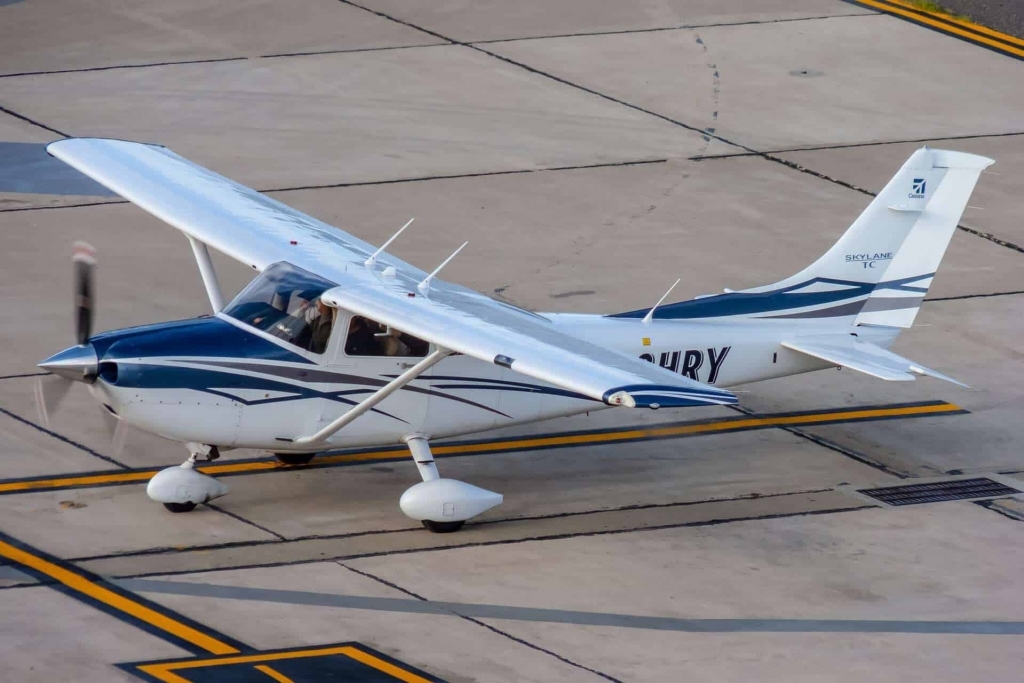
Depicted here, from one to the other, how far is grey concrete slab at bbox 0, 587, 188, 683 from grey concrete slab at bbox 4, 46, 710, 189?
403 inches

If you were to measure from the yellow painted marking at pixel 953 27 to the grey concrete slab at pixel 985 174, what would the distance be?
16.0 feet

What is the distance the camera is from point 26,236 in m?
20.2

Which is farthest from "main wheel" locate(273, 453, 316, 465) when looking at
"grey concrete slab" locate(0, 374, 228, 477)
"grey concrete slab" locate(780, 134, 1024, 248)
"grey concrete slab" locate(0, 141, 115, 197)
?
"grey concrete slab" locate(780, 134, 1024, 248)

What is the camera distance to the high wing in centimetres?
1211

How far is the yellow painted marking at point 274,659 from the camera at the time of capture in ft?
37.7

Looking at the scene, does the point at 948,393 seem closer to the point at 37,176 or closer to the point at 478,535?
the point at 478,535

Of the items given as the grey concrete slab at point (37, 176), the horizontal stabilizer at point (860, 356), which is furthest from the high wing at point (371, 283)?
the grey concrete slab at point (37, 176)

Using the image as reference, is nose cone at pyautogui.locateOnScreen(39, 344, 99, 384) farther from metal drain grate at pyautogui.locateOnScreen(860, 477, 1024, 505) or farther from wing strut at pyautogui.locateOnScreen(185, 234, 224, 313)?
metal drain grate at pyautogui.locateOnScreen(860, 477, 1024, 505)

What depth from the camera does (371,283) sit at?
13945mm

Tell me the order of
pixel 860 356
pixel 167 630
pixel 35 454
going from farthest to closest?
pixel 860 356 → pixel 35 454 → pixel 167 630

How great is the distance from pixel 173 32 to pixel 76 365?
53.4ft

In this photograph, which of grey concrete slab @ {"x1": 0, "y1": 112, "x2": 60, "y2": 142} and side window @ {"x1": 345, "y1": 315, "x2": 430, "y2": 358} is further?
grey concrete slab @ {"x1": 0, "y1": 112, "x2": 60, "y2": 142}

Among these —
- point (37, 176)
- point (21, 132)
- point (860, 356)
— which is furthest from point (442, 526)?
point (21, 132)

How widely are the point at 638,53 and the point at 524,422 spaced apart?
14.3 meters
